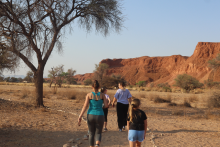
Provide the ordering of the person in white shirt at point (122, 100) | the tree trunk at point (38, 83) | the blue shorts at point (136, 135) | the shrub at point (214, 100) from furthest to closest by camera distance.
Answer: the shrub at point (214, 100), the tree trunk at point (38, 83), the person in white shirt at point (122, 100), the blue shorts at point (136, 135)

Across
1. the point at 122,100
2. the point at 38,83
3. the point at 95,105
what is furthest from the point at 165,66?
the point at 95,105

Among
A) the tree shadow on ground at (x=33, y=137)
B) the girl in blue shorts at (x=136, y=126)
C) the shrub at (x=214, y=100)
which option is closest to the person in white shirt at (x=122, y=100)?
the tree shadow on ground at (x=33, y=137)

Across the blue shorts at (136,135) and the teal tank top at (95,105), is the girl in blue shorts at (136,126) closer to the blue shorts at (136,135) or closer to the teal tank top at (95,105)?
the blue shorts at (136,135)

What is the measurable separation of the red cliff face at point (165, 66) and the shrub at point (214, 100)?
5746 cm

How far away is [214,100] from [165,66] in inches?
3560

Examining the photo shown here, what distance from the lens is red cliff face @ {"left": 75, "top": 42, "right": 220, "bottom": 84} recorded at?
76.6 m

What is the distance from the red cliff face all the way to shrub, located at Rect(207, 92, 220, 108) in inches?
2262

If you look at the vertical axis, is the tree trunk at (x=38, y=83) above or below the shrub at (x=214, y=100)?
above

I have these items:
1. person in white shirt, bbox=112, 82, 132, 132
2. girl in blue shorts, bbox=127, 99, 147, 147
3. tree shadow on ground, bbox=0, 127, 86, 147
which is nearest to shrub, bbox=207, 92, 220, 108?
person in white shirt, bbox=112, 82, 132, 132

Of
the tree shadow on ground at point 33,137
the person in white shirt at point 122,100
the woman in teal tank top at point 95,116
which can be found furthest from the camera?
the person in white shirt at point 122,100

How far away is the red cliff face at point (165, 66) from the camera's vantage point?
76619 millimetres

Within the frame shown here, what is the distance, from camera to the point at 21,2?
1102cm

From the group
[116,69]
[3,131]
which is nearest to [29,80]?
[116,69]

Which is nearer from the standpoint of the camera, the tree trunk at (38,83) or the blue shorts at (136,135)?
the blue shorts at (136,135)
